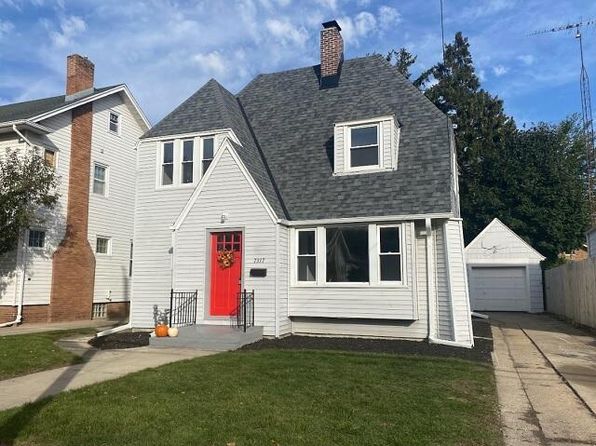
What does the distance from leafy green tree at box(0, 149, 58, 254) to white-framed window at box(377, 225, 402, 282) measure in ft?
36.0

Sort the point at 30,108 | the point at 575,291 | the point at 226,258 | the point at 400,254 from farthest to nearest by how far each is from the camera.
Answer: the point at 30,108
the point at 575,291
the point at 226,258
the point at 400,254

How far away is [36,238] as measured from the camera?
18.4m

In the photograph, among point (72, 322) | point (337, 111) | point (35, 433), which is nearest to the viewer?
point (35, 433)

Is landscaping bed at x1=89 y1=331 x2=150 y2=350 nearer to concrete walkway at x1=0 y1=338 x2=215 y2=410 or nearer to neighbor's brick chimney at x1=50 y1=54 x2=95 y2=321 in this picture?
concrete walkway at x1=0 y1=338 x2=215 y2=410

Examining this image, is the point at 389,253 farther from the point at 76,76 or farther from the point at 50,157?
the point at 76,76

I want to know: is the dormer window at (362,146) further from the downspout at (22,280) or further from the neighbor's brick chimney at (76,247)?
the neighbor's brick chimney at (76,247)

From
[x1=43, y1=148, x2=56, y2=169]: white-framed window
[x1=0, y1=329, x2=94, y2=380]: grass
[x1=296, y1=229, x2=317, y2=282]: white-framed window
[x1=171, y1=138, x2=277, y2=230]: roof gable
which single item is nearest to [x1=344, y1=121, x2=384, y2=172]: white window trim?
[x1=296, y1=229, x2=317, y2=282]: white-framed window

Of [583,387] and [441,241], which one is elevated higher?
[441,241]

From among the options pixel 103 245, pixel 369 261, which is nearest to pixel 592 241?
pixel 369 261

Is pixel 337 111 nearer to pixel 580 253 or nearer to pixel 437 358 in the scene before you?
pixel 437 358

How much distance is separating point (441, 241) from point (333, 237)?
8.95ft

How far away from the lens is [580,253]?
40844 millimetres

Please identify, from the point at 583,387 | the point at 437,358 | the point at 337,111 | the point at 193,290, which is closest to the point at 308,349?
the point at 437,358

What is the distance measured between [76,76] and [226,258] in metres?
13.7
